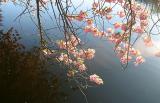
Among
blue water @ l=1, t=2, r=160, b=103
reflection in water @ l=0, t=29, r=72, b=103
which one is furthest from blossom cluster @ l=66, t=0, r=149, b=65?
blue water @ l=1, t=2, r=160, b=103

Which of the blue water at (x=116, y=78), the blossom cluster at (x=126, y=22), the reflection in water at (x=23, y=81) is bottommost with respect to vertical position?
the blue water at (x=116, y=78)

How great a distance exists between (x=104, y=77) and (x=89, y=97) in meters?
2.26

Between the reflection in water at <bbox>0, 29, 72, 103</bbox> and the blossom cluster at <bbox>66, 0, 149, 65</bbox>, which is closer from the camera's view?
the blossom cluster at <bbox>66, 0, 149, 65</bbox>

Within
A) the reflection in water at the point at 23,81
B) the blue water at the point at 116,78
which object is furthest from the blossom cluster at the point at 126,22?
the blue water at the point at 116,78

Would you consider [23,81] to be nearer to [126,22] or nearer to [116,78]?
[126,22]

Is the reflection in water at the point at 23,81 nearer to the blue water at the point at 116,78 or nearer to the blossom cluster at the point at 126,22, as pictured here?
the blossom cluster at the point at 126,22

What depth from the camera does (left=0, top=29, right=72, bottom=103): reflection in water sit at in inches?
388

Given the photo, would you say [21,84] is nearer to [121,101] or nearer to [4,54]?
[4,54]

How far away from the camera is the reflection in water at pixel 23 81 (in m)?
9.85

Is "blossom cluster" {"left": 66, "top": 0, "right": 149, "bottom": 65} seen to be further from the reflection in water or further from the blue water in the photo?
the blue water

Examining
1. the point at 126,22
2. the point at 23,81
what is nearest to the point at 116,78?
the point at 23,81

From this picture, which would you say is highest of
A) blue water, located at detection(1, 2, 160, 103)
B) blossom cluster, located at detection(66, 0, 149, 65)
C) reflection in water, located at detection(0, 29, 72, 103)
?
blossom cluster, located at detection(66, 0, 149, 65)

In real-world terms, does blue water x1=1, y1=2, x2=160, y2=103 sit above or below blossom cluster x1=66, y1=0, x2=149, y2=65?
below

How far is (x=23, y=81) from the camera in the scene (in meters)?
10.2
